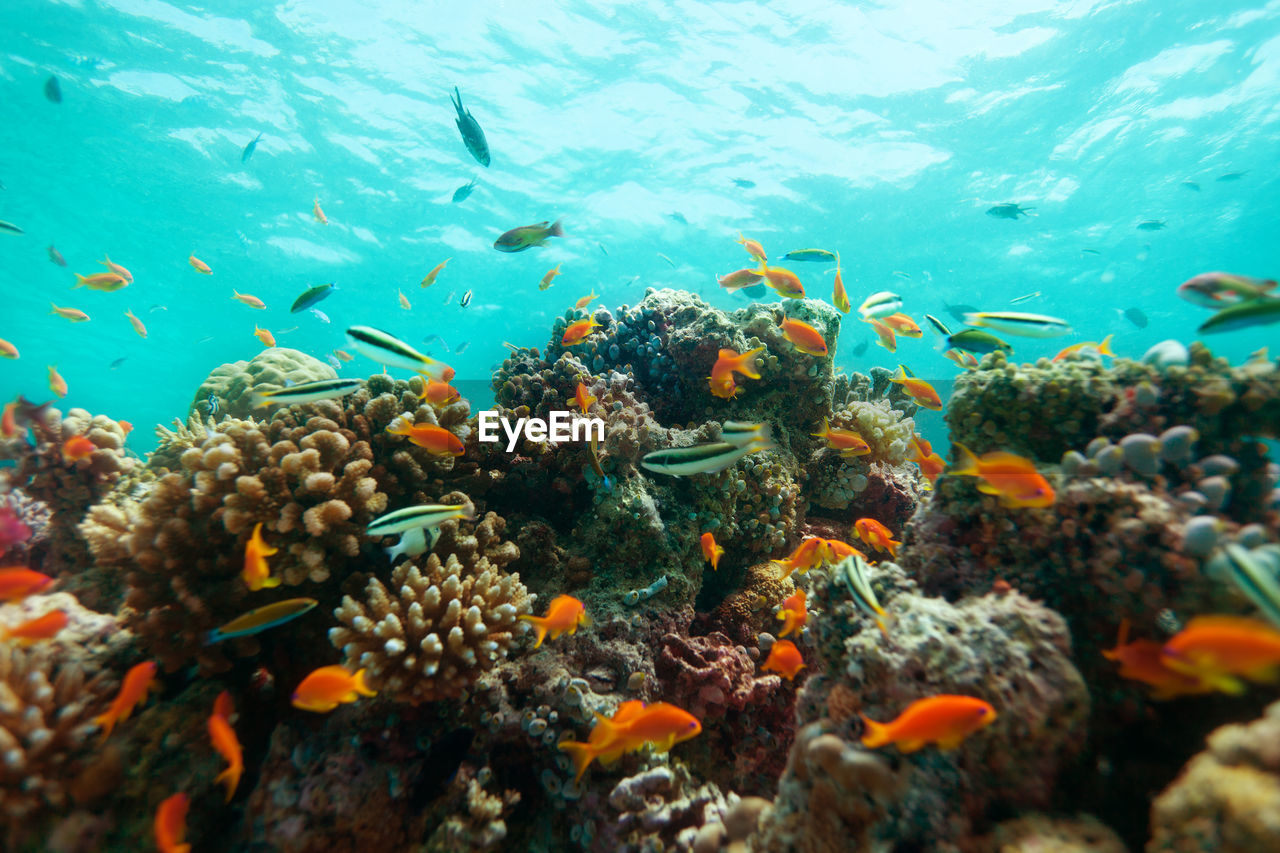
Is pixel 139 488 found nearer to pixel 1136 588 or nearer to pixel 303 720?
pixel 303 720

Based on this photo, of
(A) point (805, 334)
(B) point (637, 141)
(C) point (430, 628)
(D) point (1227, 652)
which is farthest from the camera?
(B) point (637, 141)

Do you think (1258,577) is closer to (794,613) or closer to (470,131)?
(794,613)

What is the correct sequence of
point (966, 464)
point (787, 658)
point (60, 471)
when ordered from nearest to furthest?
point (966, 464) → point (787, 658) → point (60, 471)

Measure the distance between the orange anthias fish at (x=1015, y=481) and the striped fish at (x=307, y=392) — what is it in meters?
3.99

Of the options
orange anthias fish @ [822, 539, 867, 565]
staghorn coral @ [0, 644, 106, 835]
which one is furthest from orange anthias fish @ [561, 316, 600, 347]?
staghorn coral @ [0, 644, 106, 835]

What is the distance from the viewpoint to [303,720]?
303 centimetres

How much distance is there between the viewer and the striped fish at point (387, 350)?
3.21 meters

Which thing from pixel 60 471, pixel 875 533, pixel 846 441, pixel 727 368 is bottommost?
pixel 875 533

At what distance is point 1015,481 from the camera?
8.07 ft

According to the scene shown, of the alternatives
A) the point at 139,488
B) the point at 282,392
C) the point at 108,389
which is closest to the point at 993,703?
the point at 282,392

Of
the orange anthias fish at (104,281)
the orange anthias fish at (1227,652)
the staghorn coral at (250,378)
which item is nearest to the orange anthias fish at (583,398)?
the orange anthias fish at (1227,652)

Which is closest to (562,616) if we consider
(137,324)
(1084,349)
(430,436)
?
(430,436)

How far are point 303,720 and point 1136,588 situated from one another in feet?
15.8

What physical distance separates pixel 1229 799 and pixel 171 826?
4223 mm
